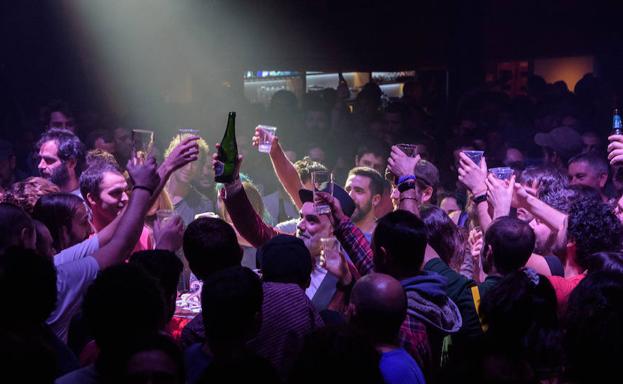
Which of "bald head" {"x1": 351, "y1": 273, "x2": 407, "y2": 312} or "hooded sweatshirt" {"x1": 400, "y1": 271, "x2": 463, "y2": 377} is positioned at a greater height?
"bald head" {"x1": 351, "y1": 273, "x2": 407, "y2": 312}

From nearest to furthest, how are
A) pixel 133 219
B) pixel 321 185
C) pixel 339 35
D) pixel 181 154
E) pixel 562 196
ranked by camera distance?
pixel 133 219
pixel 181 154
pixel 321 185
pixel 562 196
pixel 339 35

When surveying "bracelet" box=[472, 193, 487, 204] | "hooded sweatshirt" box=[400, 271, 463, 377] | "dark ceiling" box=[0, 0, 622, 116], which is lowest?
"hooded sweatshirt" box=[400, 271, 463, 377]

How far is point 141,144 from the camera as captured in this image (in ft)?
12.1

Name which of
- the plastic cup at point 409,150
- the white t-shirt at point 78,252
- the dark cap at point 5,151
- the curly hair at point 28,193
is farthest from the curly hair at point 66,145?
the plastic cup at point 409,150

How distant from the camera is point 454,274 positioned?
3070 mm

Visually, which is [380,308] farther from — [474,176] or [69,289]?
[474,176]

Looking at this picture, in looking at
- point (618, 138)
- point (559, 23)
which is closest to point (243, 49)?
point (559, 23)

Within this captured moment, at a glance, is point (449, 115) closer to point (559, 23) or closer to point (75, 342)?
point (559, 23)

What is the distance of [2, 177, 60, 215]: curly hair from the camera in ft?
12.2

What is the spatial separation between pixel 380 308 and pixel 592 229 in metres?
1.47

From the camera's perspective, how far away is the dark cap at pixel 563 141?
666 cm

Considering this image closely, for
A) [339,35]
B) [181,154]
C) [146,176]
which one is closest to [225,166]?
[181,154]

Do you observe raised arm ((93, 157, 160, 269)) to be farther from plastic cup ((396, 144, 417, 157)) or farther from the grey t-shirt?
plastic cup ((396, 144, 417, 157))

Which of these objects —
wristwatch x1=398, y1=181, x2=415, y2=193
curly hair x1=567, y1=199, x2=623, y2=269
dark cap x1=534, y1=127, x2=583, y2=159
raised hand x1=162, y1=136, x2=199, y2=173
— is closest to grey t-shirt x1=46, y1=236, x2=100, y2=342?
raised hand x1=162, y1=136, x2=199, y2=173
